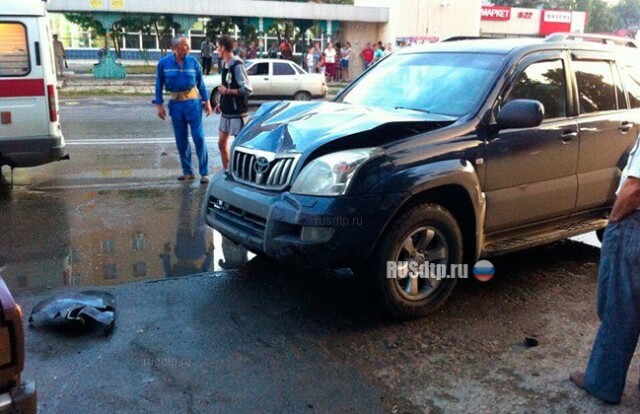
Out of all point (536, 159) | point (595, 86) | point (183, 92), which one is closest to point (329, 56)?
point (183, 92)

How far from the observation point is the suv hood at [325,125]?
4.09m

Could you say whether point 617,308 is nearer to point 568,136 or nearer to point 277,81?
point 568,136

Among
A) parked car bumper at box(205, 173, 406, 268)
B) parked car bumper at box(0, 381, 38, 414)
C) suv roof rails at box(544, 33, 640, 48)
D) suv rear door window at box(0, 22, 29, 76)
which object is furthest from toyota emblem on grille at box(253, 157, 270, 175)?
suv rear door window at box(0, 22, 29, 76)

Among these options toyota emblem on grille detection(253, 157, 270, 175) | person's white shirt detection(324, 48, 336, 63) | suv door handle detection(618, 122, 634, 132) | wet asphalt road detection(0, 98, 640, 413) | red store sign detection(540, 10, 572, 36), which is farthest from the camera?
red store sign detection(540, 10, 572, 36)

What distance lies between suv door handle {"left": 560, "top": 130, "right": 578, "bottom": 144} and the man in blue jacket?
4.82 m

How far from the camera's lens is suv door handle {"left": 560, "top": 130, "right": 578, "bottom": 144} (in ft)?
15.8

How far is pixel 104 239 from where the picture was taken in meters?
5.90

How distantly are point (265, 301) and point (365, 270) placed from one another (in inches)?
36.9

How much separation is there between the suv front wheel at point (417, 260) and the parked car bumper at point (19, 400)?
7.37 feet

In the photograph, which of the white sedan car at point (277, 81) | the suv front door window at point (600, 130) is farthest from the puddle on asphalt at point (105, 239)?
the white sedan car at point (277, 81)

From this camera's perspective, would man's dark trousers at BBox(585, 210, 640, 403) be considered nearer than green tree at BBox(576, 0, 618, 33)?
Yes

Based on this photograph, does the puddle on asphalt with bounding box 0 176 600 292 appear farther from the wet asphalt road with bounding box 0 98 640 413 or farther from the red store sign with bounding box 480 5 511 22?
the red store sign with bounding box 480 5 511 22

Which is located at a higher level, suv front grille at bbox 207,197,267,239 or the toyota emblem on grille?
the toyota emblem on grille

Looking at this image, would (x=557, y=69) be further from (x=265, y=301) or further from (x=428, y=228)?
(x=265, y=301)
